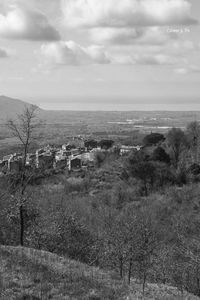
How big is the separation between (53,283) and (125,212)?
32.6 meters

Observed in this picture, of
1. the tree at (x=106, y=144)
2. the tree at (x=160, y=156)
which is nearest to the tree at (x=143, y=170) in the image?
the tree at (x=160, y=156)

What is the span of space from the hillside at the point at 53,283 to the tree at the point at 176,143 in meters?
53.3

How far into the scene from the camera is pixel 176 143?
72500mm

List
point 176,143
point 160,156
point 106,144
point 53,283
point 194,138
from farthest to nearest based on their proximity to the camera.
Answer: point 106,144, point 194,138, point 176,143, point 160,156, point 53,283

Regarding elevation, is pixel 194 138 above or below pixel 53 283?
below

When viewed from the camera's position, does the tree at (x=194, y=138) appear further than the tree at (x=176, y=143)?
Yes

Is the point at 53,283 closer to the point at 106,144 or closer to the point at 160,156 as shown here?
the point at 160,156

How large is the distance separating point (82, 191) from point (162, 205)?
42.3 ft

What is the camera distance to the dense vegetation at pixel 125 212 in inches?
838

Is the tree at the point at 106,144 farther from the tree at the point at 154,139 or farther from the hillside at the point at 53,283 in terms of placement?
the hillside at the point at 53,283

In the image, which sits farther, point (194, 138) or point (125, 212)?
point (194, 138)

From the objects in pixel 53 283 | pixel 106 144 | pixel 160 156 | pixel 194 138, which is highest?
pixel 53 283

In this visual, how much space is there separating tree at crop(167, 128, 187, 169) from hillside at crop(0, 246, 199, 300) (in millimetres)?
53288

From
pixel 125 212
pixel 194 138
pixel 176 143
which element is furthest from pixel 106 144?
pixel 125 212
